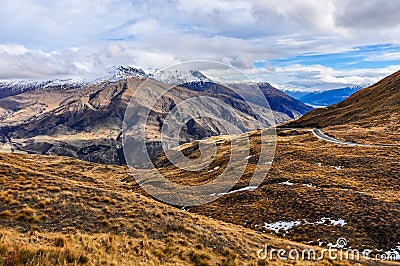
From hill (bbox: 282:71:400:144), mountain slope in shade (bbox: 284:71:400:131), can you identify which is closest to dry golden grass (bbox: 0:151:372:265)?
hill (bbox: 282:71:400:144)

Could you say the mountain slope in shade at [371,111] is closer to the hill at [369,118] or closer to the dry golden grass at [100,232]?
the hill at [369,118]

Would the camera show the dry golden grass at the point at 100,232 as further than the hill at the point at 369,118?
No

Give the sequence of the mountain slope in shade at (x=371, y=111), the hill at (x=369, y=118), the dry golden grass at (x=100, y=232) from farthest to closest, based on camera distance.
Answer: the mountain slope in shade at (x=371, y=111) < the hill at (x=369, y=118) < the dry golden grass at (x=100, y=232)

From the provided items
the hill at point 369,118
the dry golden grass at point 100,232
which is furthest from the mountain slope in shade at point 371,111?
the dry golden grass at point 100,232

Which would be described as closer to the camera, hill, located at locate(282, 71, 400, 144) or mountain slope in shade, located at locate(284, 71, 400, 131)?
hill, located at locate(282, 71, 400, 144)

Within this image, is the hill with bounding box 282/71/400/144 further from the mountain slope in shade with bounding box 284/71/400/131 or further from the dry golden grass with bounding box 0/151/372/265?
the dry golden grass with bounding box 0/151/372/265

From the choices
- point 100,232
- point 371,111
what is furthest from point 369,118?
point 100,232

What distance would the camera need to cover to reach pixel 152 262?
1453 centimetres

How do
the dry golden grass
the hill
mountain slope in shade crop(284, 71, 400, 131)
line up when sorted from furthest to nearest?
mountain slope in shade crop(284, 71, 400, 131) → the hill → the dry golden grass

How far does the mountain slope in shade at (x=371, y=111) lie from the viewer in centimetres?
9371

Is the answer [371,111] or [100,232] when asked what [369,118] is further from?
[100,232]

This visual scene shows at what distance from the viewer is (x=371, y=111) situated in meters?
113

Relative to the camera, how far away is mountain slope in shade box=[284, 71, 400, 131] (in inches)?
3689

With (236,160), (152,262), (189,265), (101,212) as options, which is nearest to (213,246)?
(189,265)
